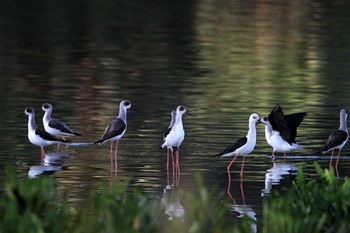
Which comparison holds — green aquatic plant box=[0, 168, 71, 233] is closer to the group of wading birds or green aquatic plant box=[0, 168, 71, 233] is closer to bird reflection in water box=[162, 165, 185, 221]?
bird reflection in water box=[162, 165, 185, 221]

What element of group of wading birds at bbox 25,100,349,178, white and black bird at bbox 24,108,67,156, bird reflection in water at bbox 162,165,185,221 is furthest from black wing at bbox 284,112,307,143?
white and black bird at bbox 24,108,67,156

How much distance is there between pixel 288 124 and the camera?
18234 mm

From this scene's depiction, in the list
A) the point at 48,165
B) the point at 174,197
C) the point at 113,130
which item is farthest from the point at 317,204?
the point at 113,130

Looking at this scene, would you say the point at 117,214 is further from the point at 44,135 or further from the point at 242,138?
the point at 44,135

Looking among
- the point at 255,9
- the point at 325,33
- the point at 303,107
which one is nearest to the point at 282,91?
the point at 303,107

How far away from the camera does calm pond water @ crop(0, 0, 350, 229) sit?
16359 mm

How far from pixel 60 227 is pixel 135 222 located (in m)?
0.63

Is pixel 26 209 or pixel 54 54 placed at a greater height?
pixel 54 54

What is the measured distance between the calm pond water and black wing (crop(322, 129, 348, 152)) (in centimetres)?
25

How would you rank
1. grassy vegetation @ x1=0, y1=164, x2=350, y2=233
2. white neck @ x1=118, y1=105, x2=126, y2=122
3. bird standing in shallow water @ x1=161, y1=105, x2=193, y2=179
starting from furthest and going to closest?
white neck @ x1=118, y1=105, x2=126, y2=122 < bird standing in shallow water @ x1=161, y1=105, x2=193, y2=179 < grassy vegetation @ x1=0, y1=164, x2=350, y2=233

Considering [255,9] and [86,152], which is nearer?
[86,152]

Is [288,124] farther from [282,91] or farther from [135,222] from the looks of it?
[135,222]

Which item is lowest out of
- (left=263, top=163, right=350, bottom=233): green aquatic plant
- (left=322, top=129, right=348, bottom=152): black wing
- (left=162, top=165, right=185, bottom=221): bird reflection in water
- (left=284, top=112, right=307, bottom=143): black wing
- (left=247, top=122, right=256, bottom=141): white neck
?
(left=162, top=165, right=185, bottom=221): bird reflection in water

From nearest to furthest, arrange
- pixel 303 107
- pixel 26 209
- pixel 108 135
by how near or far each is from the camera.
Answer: pixel 26 209 → pixel 108 135 → pixel 303 107
